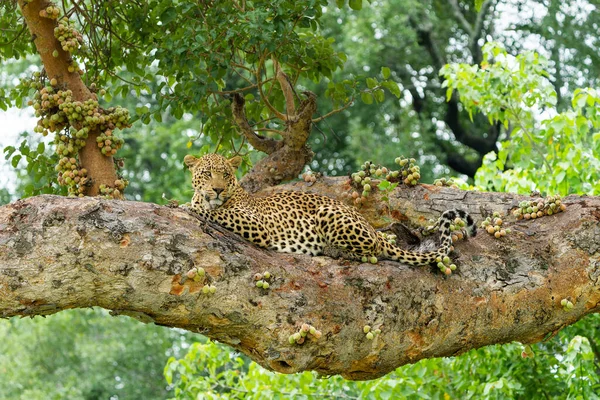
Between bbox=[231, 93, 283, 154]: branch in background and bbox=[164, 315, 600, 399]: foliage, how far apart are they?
100 inches

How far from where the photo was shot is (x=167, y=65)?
293 inches

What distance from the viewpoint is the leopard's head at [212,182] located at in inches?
260

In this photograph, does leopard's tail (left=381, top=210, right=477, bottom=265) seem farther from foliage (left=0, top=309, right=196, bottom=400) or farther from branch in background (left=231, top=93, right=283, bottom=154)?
foliage (left=0, top=309, right=196, bottom=400)

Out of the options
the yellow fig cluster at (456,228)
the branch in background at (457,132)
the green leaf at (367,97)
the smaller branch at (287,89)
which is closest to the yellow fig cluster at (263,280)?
the yellow fig cluster at (456,228)

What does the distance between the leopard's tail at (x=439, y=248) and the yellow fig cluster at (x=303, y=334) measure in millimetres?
987

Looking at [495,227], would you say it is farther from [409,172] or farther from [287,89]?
[287,89]

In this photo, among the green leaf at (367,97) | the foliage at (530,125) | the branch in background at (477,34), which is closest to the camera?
the green leaf at (367,97)

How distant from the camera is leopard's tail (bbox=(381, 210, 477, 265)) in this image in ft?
19.0

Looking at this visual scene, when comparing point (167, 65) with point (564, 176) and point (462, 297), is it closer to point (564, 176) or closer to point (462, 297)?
point (462, 297)

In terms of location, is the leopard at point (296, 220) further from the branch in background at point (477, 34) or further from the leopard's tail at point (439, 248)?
the branch in background at point (477, 34)

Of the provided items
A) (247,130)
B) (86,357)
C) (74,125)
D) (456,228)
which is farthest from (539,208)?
(86,357)

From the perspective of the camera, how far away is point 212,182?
6.65 metres

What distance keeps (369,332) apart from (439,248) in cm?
90

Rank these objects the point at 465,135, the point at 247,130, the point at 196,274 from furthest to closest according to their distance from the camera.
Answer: the point at 465,135 → the point at 247,130 → the point at 196,274
